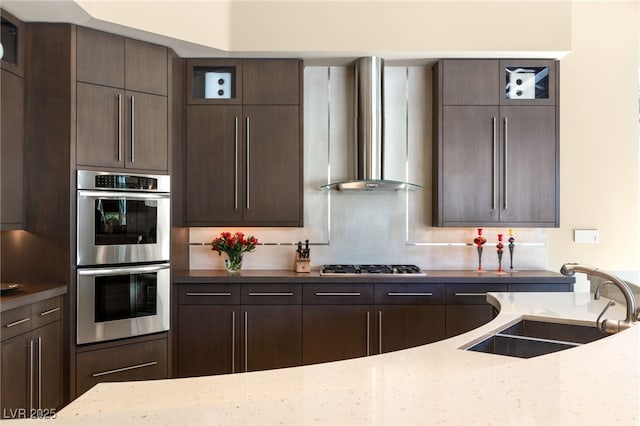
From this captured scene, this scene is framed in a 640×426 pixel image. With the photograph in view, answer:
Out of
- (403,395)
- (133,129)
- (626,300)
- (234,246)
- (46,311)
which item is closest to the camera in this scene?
(403,395)

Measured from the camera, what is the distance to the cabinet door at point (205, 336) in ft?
12.2

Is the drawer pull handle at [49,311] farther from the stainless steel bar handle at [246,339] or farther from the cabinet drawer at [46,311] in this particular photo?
the stainless steel bar handle at [246,339]

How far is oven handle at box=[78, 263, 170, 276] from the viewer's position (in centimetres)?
328

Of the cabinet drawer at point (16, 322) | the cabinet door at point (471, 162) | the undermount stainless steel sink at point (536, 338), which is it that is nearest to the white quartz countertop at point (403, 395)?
the undermount stainless steel sink at point (536, 338)

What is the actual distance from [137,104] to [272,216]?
4.20 feet

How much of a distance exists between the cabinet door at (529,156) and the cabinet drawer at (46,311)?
128 inches

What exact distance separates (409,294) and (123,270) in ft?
6.65

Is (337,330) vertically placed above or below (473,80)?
below

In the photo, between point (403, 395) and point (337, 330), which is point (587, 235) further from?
point (403, 395)

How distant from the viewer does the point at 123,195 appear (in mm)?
3414

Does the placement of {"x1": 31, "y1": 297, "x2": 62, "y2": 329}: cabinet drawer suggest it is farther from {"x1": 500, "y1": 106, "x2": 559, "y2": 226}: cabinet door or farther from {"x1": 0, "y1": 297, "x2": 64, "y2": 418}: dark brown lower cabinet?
{"x1": 500, "y1": 106, "x2": 559, "y2": 226}: cabinet door

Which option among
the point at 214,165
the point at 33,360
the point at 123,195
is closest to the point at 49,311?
the point at 33,360

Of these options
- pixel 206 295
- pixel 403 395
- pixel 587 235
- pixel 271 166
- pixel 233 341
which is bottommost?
pixel 233 341

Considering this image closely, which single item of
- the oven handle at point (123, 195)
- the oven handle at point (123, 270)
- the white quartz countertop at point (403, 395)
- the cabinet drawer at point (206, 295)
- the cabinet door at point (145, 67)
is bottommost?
the cabinet drawer at point (206, 295)
